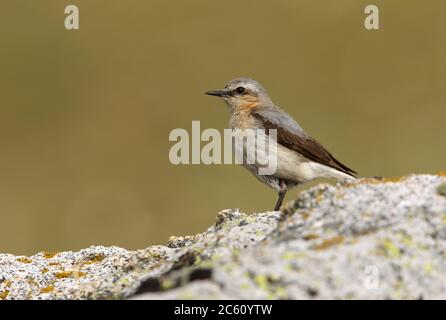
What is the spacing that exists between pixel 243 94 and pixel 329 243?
20.7ft

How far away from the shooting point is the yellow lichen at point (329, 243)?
464 centimetres

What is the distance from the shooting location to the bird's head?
10672 millimetres

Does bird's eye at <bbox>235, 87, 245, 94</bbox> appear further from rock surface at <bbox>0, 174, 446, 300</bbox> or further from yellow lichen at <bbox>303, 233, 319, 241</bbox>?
yellow lichen at <bbox>303, 233, 319, 241</bbox>

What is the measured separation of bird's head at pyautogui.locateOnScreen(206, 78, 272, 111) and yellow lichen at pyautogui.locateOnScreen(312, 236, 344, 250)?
5930mm

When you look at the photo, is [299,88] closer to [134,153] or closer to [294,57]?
[294,57]

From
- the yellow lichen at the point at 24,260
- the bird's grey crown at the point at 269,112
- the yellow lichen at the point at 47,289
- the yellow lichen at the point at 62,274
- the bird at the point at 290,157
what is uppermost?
the bird's grey crown at the point at 269,112

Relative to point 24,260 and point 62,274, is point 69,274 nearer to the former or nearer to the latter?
point 62,274

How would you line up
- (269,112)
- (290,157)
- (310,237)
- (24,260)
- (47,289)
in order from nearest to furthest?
(310,237)
(47,289)
(24,260)
(290,157)
(269,112)

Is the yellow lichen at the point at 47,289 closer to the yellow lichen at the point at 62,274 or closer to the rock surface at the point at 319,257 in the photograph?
the rock surface at the point at 319,257

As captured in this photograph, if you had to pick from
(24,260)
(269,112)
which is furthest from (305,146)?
(24,260)

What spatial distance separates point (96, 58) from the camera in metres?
24.0

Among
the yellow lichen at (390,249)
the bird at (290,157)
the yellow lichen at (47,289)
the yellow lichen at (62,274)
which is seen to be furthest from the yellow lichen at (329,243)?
the bird at (290,157)

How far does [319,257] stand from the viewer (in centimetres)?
451

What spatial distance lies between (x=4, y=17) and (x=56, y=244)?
504 inches
